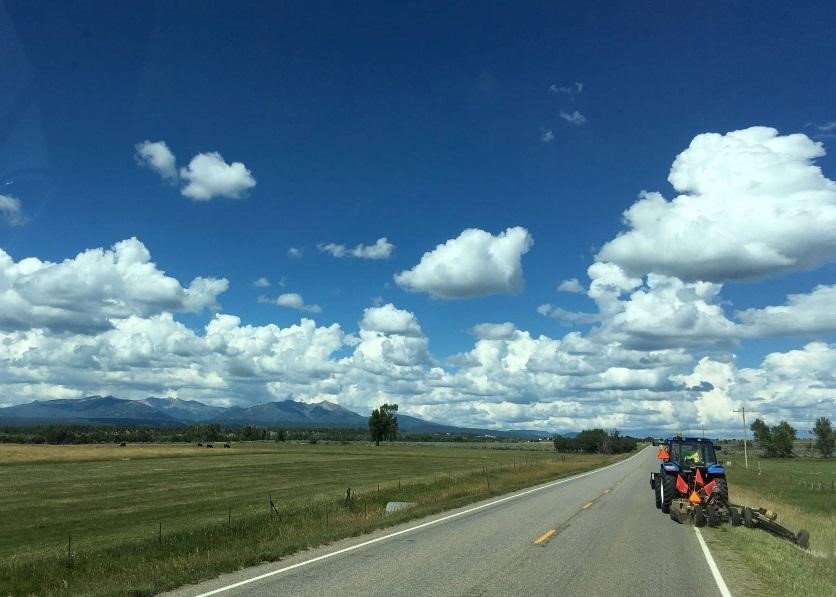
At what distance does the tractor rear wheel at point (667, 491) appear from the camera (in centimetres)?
2312

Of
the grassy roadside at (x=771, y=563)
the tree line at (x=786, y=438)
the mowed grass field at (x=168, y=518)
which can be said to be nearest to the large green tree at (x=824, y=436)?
the tree line at (x=786, y=438)

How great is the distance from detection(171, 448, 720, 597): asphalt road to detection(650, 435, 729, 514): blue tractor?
5.58ft

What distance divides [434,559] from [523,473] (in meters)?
42.5

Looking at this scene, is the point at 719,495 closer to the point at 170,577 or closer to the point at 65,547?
the point at 170,577

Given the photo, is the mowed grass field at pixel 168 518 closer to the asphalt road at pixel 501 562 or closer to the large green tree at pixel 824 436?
the asphalt road at pixel 501 562

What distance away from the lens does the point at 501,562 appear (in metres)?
12.6

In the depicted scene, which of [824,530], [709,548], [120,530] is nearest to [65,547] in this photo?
[120,530]

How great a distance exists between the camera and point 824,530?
25.4 m

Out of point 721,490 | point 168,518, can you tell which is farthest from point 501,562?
point 168,518

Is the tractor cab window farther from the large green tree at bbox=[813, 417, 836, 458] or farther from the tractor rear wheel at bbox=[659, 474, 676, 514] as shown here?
the large green tree at bbox=[813, 417, 836, 458]

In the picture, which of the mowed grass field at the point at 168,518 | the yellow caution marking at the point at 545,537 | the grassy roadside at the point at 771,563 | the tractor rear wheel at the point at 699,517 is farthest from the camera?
the tractor rear wheel at the point at 699,517

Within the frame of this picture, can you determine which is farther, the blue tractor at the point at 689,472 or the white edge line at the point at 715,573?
the blue tractor at the point at 689,472

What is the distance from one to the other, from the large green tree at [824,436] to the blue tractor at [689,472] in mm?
169431

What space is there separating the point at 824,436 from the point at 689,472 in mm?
170686
